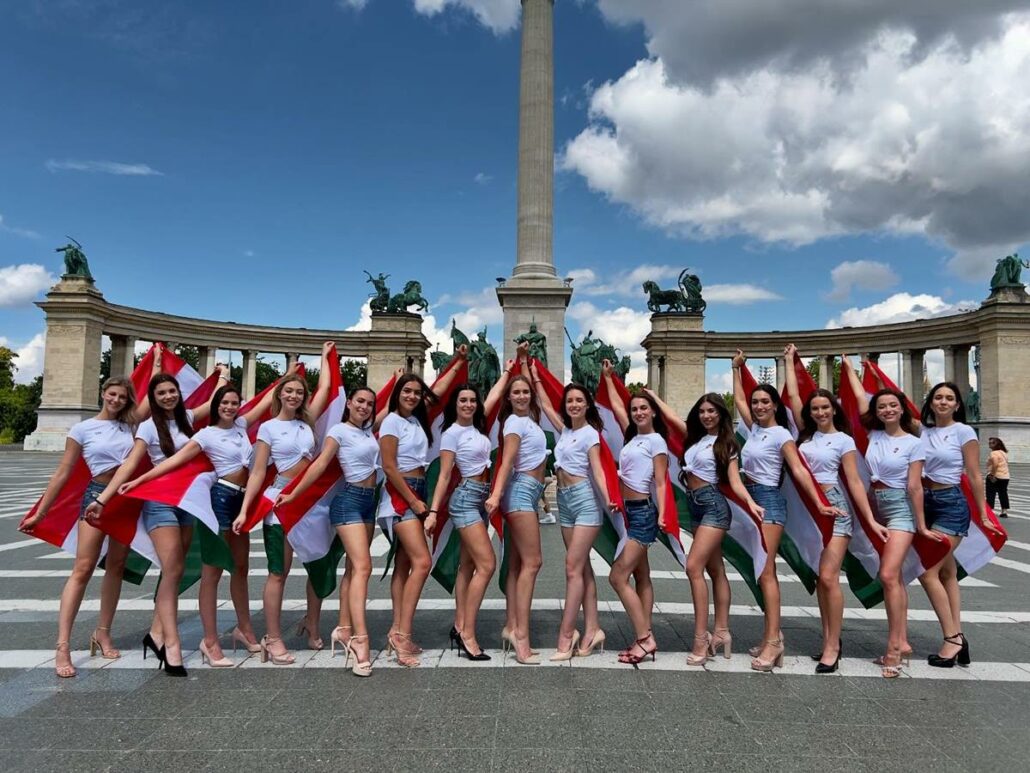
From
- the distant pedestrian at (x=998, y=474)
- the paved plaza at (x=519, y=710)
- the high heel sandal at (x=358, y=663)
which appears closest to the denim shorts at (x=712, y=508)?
the paved plaza at (x=519, y=710)

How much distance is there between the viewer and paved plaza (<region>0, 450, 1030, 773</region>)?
165 inches

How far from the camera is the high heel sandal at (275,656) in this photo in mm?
5957

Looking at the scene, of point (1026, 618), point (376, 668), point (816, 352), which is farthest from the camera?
point (816, 352)

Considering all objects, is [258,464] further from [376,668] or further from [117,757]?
[117,757]

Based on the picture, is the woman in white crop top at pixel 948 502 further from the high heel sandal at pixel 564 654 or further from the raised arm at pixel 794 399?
the high heel sandal at pixel 564 654

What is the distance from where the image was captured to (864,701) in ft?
17.1

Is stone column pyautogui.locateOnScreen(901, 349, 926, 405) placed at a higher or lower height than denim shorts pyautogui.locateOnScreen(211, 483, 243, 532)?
higher

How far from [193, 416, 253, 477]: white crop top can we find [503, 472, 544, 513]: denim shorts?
7.81 feet

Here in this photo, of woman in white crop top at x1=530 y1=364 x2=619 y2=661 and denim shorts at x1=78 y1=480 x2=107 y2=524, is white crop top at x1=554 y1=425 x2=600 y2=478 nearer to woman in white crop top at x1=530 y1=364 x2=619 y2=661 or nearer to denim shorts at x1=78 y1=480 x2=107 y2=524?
woman in white crop top at x1=530 y1=364 x2=619 y2=661

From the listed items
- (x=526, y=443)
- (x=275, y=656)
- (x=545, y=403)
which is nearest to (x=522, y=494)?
(x=526, y=443)

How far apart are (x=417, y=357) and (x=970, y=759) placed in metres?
67.9

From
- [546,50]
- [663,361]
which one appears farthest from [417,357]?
[546,50]

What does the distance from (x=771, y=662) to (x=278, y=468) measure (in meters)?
4.58

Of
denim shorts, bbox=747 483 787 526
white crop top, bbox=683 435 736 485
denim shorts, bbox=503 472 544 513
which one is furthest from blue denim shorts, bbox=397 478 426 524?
denim shorts, bbox=747 483 787 526
